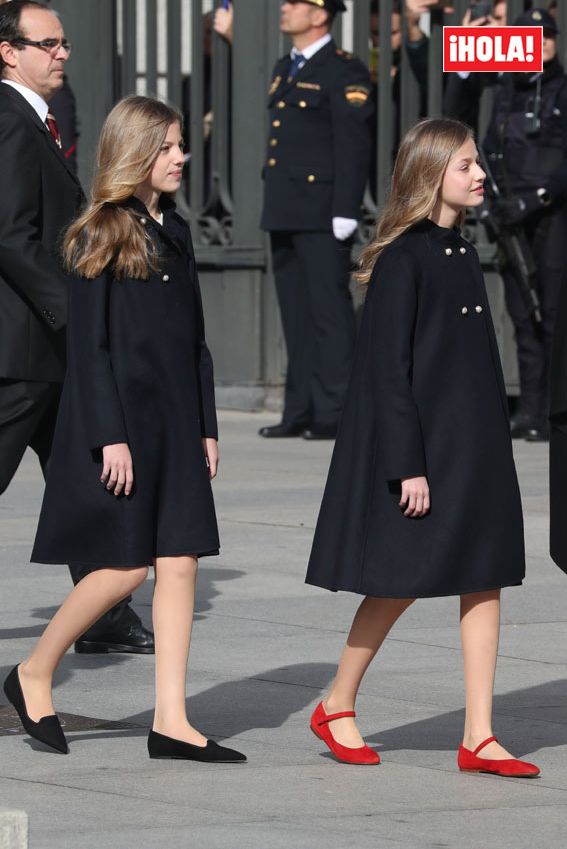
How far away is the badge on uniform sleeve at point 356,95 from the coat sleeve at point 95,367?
270 inches

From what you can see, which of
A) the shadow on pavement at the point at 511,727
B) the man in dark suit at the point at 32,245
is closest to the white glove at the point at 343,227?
the man in dark suit at the point at 32,245

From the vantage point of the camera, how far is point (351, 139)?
39.0 feet

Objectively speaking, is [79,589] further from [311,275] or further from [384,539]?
[311,275]

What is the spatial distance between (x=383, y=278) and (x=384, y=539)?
2.06 ft

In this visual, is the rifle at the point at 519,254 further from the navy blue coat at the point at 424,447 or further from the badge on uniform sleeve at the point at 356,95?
the navy blue coat at the point at 424,447

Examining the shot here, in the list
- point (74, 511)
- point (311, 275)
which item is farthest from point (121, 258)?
point (311, 275)

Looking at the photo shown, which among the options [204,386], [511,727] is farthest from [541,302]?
[204,386]

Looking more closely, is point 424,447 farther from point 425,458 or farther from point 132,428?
point 132,428

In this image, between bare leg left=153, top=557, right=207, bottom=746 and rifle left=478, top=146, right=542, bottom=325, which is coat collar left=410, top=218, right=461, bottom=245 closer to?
bare leg left=153, top=557, right=207, bottom=746

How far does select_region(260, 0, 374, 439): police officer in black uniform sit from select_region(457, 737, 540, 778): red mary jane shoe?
696 centimetres

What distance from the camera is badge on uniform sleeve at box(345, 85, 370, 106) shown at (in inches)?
467

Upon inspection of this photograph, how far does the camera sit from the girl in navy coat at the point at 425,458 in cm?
503

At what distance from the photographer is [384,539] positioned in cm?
505

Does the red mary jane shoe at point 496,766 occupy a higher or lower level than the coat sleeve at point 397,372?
lower
